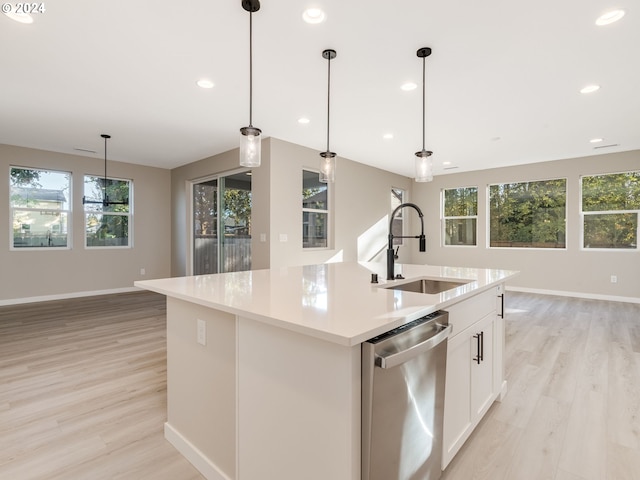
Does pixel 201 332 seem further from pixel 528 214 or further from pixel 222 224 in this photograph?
pixel 528 214

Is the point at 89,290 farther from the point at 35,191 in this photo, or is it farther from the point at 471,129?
the point at 471,129

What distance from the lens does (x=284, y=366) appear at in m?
1.18

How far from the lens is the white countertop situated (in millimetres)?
1056

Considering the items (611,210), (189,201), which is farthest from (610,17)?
(189,201)

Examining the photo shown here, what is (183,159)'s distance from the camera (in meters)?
6.08

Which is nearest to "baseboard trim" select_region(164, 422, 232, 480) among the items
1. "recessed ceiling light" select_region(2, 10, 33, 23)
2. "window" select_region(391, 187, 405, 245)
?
"recessed ceiling light" select_region(2, 10, 33, 23)

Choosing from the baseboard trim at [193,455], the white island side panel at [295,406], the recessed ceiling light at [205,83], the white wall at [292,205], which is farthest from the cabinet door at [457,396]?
the white wall at [292,205]

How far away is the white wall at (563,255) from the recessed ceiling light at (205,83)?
5.79 meters

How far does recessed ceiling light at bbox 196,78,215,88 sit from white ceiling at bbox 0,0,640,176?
9 cm

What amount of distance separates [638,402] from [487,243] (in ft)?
16.2

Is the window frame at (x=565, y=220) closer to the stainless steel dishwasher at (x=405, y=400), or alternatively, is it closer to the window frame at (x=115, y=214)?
A: the stainless steel dishwasher at (x=405, y=400)

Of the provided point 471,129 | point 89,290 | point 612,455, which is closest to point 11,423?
point 612,455

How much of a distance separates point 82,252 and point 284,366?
6261 mm

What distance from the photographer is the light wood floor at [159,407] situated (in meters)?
1.63
